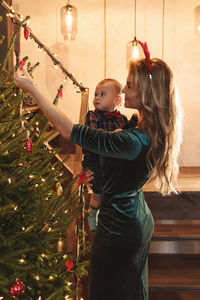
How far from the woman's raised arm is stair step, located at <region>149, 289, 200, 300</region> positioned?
6.37 feet

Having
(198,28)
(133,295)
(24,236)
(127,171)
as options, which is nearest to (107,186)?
(127,171)

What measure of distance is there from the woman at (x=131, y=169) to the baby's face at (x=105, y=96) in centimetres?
95

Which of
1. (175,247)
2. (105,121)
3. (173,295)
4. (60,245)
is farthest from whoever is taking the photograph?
(175,247)

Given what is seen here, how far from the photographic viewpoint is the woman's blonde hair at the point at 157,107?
1556mm

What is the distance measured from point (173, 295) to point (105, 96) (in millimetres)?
1664

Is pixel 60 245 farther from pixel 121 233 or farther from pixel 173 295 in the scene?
pixel 173 295

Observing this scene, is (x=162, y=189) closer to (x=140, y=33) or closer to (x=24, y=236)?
(x=24, y=236)

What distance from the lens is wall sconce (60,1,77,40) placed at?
17.0 feet

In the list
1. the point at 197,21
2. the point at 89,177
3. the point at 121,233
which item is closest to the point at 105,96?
the point at 89,177

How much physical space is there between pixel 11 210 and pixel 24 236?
12 centimetres

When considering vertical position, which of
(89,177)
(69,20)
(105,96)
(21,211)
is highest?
(69,20)

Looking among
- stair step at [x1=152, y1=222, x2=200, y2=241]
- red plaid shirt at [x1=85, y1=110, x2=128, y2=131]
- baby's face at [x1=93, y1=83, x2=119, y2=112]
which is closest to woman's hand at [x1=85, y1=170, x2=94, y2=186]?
red plaid shirt at [x1=85, y1=110, x2=128, y2=131]

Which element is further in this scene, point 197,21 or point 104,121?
point 197,21

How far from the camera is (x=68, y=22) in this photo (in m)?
5.20
